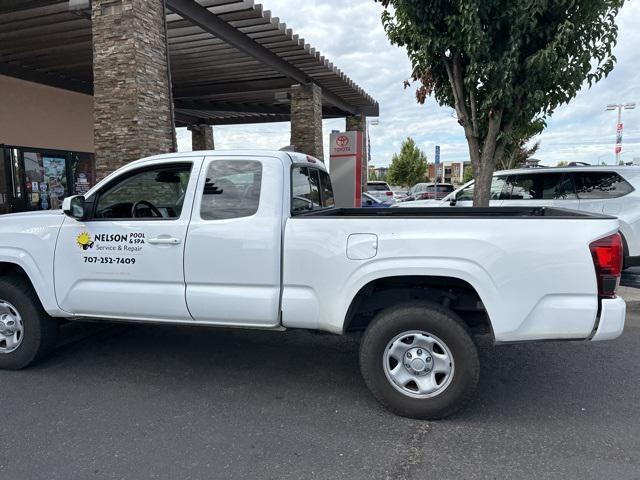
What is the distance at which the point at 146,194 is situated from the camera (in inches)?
161

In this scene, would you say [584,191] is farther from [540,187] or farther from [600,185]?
[540,187]

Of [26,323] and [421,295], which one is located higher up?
[421,295]

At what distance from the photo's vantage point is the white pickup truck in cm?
297

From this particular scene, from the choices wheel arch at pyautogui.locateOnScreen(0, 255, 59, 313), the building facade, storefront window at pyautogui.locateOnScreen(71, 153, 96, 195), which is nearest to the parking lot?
wheel arch at pyautogui.locateOnScreen(0, 255, 59, 313)

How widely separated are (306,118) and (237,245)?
413 inches

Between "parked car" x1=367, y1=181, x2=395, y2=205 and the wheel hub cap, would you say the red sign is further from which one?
"parked car" x1=367, y1=181, x2=395, y2=205

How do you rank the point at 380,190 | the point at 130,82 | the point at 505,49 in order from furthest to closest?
1. the point at 380,190
2. the point at 130,82
3. the point at 505,49

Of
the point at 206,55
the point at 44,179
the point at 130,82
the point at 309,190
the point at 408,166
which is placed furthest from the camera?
the point at 408,166

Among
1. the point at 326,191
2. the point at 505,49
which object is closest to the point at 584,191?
the point at 505,49

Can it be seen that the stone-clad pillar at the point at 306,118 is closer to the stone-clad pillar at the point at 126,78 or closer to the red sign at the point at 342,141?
the red sign at the point at 342,141

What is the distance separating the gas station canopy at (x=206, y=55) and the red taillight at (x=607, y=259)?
7.68m

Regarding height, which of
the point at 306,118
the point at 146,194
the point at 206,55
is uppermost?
the point at 206,55

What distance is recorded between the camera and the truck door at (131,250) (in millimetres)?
3641

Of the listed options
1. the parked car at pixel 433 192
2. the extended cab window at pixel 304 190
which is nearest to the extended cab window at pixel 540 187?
the extended cab window at pixel 304 190
